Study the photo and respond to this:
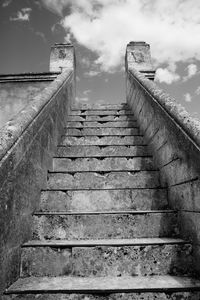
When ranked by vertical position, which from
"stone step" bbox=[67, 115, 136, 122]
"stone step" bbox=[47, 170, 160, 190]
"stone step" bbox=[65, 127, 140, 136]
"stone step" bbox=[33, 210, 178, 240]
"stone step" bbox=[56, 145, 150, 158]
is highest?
"stone step" bbox=[67, 115, 136, 122]

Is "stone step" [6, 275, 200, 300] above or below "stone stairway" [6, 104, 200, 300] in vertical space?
below

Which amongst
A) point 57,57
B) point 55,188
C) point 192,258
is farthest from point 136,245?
point 57,57

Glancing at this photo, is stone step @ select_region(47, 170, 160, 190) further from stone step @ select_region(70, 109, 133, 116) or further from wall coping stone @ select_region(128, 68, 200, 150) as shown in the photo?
stone step @ select_region(70, 109, 133, 116)

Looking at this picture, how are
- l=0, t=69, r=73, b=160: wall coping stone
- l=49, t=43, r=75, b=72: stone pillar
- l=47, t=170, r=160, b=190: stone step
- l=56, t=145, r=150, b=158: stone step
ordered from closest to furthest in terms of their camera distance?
l=0, t=69, r=73, b=160: wall coping stone, l=47, t=170, r=160, b=190: stone step, l=56, t=145, r=150, b=158: stone step, l=49, t=43, r=75, b=72: stone pillar

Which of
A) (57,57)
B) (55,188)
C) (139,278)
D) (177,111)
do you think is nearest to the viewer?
(139,278)

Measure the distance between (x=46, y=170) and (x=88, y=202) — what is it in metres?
0.72

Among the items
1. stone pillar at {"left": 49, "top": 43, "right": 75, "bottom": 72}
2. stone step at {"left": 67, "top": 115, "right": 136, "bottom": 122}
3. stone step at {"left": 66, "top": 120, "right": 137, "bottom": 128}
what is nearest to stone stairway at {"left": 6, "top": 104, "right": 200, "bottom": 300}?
stone step at {"left": 66, "top": 120, "right": 137, "bottom": 128}

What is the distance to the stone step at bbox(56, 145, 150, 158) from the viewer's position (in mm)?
3783

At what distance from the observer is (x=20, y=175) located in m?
2.11

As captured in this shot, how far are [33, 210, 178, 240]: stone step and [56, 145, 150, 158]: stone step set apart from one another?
144 centimetres

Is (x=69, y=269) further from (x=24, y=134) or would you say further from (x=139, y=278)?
(x=24, y=134)

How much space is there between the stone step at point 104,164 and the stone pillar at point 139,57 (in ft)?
11.9

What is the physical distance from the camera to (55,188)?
3053mm

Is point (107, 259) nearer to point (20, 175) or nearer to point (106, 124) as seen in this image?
point (20, 175)
